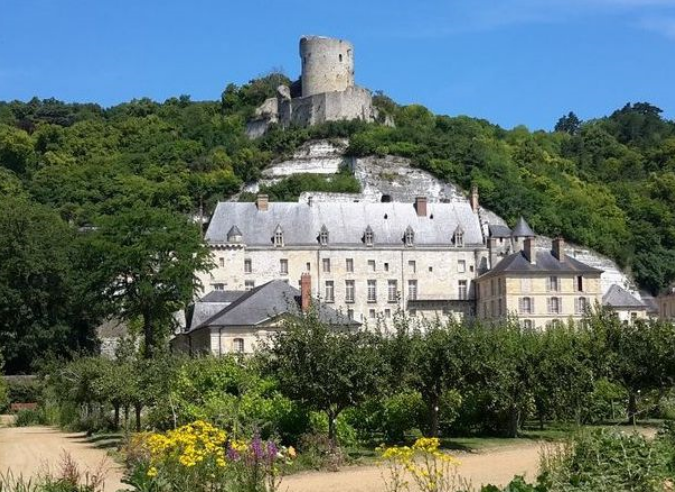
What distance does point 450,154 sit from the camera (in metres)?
80.1

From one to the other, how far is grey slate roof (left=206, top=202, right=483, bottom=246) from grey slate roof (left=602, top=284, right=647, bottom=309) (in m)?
8.25

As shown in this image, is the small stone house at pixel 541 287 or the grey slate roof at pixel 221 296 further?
the small stone house at pixel 541 287

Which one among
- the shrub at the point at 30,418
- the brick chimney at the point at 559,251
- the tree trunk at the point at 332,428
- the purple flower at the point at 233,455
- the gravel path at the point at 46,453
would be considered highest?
the brick chimney at the point at 559,251

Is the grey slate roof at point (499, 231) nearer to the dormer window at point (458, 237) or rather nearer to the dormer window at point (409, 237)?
the dormer window at point (458, 237)

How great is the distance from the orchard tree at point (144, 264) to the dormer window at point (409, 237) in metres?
16.9

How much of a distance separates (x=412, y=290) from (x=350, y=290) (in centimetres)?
372

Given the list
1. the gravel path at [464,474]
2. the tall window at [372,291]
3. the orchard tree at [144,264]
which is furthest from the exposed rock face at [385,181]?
the gravel path at [464,474]

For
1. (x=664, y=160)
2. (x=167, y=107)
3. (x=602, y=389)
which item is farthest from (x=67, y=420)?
(x=664, y=160)

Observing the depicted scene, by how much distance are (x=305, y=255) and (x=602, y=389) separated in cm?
3393

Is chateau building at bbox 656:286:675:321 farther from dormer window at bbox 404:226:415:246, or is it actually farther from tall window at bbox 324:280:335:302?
tall window at bbox 324:280:335:302

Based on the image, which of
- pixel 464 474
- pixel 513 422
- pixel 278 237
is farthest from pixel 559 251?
pixel 464 474

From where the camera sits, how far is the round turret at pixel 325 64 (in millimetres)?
87438

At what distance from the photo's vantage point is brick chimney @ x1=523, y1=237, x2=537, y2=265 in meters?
58.2

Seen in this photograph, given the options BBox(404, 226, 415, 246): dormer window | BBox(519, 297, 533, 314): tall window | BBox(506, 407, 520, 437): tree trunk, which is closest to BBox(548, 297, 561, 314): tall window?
BBox(519, 297, 533, 314): tall window
